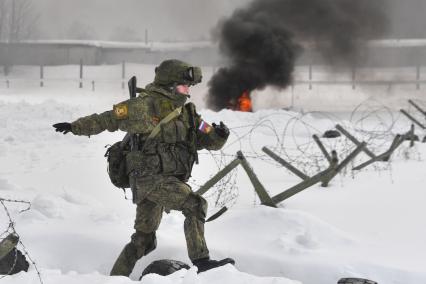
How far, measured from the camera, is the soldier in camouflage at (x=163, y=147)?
4469 millimetres

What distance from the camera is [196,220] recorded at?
177 inches

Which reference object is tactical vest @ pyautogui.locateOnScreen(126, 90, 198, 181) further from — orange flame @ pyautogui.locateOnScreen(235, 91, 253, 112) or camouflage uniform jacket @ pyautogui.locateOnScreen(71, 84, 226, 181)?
orange flame @ pyautogui.locateOnScreen(235, 91, 253, 112)

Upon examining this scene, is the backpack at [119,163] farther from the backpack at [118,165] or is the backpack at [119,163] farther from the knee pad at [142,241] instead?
the knee pad at [142,241]

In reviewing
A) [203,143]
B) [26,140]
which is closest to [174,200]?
[203,143]

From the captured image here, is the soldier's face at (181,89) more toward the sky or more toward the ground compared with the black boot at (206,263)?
more toward the sky

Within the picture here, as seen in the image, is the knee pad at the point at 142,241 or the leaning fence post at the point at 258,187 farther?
the leaning fence post at the point at 258,187

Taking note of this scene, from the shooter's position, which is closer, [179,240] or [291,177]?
[179,240]

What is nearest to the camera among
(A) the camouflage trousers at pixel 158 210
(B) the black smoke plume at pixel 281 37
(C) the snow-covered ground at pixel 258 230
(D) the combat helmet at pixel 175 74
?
(A) the camouflage trousers at pixel 158 210

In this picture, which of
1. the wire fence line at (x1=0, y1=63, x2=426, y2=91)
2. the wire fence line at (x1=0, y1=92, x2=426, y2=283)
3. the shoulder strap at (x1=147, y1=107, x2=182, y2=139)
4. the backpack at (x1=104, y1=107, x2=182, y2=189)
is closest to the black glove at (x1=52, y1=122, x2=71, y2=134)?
the backpack at (x1=104, y1=107, x2=182, y2=189)

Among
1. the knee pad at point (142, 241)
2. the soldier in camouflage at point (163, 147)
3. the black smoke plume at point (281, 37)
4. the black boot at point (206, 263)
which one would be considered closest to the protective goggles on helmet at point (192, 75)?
the soldier in camouflage at point (163, 147)

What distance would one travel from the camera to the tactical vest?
179 inches

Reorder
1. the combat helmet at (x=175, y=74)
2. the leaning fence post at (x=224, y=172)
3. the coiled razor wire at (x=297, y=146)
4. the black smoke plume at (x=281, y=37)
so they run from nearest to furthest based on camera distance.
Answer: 1. the combat helmet at (x=175, y=74)
2. the leaning fence post at (x=224, y=172)
3. the coiled razor wire at (x=297, y=146)
4. the black smoke plume at (x=281, y=37)

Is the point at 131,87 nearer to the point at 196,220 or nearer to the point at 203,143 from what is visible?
the point at 203,143

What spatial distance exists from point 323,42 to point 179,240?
24550mm
